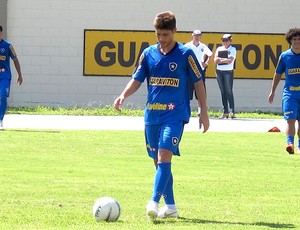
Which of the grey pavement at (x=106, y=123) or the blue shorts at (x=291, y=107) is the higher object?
the blue shorts at (x=291, y=107)

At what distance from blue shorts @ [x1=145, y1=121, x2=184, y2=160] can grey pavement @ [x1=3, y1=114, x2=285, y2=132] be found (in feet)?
37.5

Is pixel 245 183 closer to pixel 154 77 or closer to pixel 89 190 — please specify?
pixel 89 190

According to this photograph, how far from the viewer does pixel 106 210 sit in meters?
9.17

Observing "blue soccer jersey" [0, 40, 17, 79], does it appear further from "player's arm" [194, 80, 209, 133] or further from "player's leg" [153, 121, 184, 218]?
"player's leg" [153, 121, 184, 218]

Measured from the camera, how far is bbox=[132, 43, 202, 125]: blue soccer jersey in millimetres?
9758

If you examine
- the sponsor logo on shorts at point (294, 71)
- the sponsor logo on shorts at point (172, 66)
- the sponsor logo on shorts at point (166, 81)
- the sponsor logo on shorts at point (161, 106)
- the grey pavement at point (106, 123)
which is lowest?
the grey pavement at point (106, 123)

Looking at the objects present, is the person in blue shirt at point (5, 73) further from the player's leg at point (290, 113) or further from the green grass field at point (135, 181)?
the player's leg at point (290, 113)

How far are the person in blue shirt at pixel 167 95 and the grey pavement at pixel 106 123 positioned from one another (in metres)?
11.4

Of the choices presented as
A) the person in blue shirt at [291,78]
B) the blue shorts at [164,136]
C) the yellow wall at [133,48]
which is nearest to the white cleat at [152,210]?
the blue shorts at [164,136]

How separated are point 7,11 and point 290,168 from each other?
51.4ft

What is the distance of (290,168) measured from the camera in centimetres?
1435

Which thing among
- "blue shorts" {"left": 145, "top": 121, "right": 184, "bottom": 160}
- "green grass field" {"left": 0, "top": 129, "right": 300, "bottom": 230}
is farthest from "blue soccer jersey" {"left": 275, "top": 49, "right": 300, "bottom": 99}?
"blue shorts" {"left": 145, "top": 121, "right": 184, "bottom": 160}

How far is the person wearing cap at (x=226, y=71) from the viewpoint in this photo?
84.9 ft

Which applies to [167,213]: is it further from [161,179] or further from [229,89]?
[229,89]
